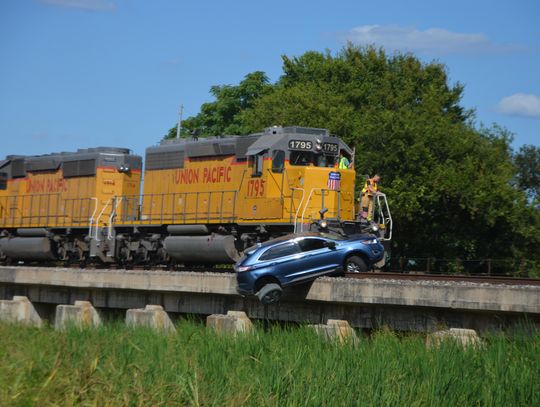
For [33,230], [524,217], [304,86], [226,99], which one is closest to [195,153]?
[33,230]

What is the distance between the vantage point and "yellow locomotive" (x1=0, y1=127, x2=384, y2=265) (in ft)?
77.8

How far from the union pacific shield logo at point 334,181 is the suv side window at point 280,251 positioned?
511 centimetres

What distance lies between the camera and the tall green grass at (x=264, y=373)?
10914 millimetres

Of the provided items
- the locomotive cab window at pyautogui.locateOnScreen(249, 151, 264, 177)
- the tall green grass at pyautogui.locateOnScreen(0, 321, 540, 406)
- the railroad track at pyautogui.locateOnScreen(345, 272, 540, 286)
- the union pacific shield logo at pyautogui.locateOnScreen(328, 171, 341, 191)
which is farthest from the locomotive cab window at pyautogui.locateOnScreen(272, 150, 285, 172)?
the tall green grass at pyautogui.locateOnScreen(0, 321, 540, 406)

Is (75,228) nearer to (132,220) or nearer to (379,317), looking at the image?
(132,220)

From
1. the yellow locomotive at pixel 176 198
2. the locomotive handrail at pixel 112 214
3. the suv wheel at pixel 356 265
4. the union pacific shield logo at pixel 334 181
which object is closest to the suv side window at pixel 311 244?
the suv wheel at pixel 356 265

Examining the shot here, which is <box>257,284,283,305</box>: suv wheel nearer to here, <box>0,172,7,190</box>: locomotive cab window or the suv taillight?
the suv taillight

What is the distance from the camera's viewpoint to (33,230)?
1245 inches

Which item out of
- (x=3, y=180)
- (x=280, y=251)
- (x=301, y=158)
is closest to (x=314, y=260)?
(x=280, y=251)

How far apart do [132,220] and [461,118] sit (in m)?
24.9

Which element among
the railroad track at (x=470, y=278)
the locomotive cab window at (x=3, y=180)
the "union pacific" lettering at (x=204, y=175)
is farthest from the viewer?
the locomotive cab window at (x=3, y=180)

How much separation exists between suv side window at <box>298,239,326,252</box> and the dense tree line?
53.2ft

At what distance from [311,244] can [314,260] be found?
0.45 meters

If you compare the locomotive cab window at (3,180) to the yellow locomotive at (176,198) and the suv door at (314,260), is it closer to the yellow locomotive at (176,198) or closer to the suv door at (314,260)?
the yellow locomotive at (176,198)
